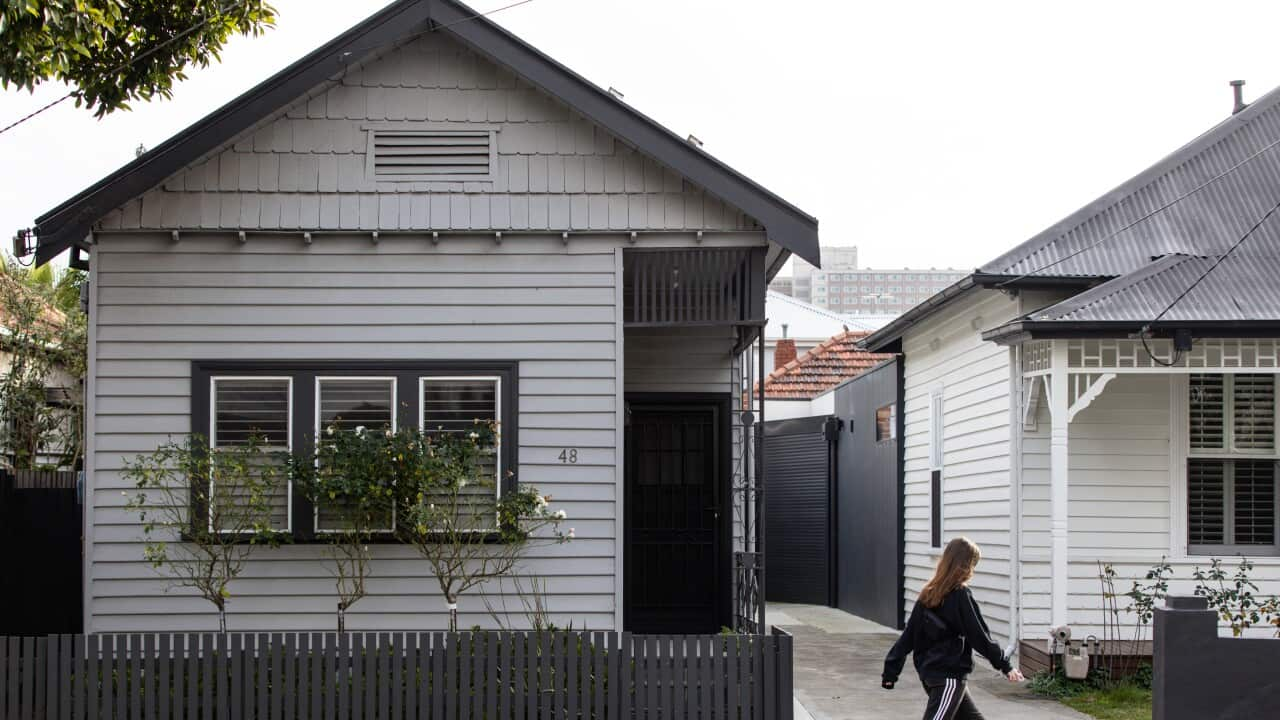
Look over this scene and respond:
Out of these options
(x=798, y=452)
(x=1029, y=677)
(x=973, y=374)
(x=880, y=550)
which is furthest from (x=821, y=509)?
(x=1029, y=677)

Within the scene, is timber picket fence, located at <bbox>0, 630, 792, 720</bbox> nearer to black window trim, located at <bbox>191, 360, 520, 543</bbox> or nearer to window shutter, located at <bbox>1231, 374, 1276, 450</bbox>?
black window trim, located at <bbox>191, 360, 520, 543</bbox>

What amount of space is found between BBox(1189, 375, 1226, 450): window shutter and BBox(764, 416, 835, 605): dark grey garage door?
31.3 ft

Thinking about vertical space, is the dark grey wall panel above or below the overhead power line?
below

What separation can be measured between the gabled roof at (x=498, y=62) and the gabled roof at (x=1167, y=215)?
9.83 ft

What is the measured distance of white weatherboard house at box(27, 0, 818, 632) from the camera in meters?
11.6

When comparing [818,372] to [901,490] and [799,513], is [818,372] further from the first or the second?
[901,490]

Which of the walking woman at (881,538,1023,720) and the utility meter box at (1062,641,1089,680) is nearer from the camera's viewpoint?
the walking woman at (881,538,1023,720)

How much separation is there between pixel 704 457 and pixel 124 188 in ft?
21.1

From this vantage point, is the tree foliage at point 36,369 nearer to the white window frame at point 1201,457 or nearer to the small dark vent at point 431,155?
the small dark vent at point 431,155

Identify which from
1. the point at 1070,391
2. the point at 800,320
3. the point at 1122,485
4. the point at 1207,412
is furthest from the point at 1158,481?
the point at 800,320

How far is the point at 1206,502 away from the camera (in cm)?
1379

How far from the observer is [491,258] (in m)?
11.9

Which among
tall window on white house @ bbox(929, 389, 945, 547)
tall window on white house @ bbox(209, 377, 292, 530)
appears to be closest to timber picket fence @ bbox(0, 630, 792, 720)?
tall window on white house @ bbox(209, 377, 292, 530)

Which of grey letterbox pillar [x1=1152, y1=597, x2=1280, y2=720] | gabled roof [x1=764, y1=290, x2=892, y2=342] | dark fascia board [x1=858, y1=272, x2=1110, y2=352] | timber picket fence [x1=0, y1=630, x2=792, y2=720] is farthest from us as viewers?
gabled roof [x1=764, y1=290, x2=892, y2=342]
